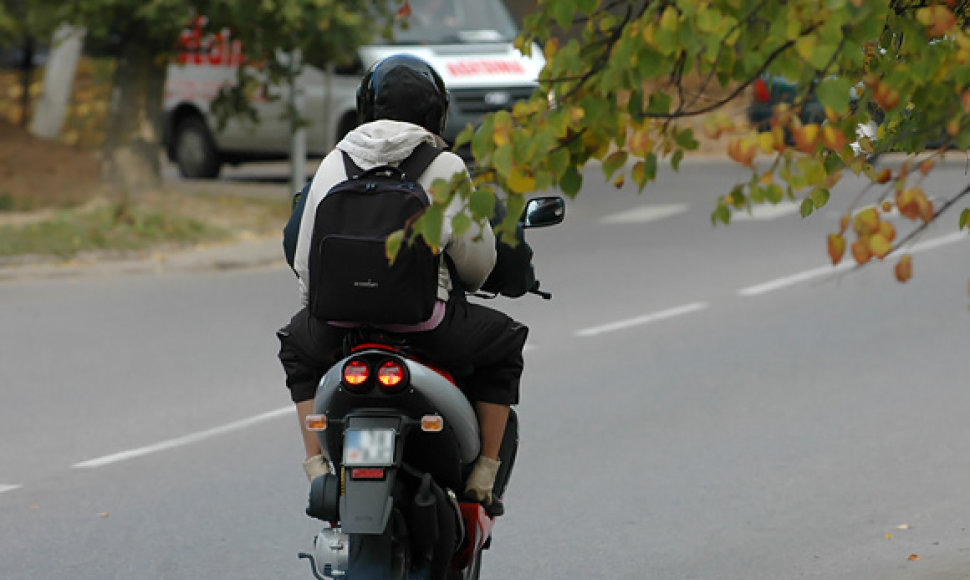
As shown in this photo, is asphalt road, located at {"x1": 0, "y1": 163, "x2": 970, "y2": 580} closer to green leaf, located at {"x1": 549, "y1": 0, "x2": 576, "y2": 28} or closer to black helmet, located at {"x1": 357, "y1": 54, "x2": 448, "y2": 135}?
green leaf, located at {"x1": 549, "y1": 0, "x2": 576, "y2": 28}

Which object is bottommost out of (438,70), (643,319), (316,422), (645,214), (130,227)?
(645,214)

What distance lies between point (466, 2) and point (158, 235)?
6.15m

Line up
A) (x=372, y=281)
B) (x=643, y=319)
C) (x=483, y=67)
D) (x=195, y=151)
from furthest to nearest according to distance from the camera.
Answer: (x=195, y=151)
(x=483, y=67)
(x=643, y=319)
(x=372, y=281)

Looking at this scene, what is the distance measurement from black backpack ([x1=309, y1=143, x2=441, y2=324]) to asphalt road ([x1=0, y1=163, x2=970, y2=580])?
3.50 ft

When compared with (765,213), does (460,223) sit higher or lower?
higher

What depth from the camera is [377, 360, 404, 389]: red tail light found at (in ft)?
14.9

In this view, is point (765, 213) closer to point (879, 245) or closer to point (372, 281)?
point (372, 281)

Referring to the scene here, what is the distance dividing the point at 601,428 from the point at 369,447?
4432 millimetres

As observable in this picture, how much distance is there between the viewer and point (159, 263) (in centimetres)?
1538

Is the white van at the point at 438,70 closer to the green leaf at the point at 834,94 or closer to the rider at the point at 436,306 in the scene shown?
the rider at the point at 436,306

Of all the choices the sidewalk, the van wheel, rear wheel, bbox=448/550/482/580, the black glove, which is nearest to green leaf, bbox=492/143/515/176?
the black glove

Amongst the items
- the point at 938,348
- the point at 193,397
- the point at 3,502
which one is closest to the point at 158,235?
the point at 193,397

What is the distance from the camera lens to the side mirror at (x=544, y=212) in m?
4.88

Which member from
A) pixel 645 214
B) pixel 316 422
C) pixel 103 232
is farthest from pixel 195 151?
pixel 316 422
